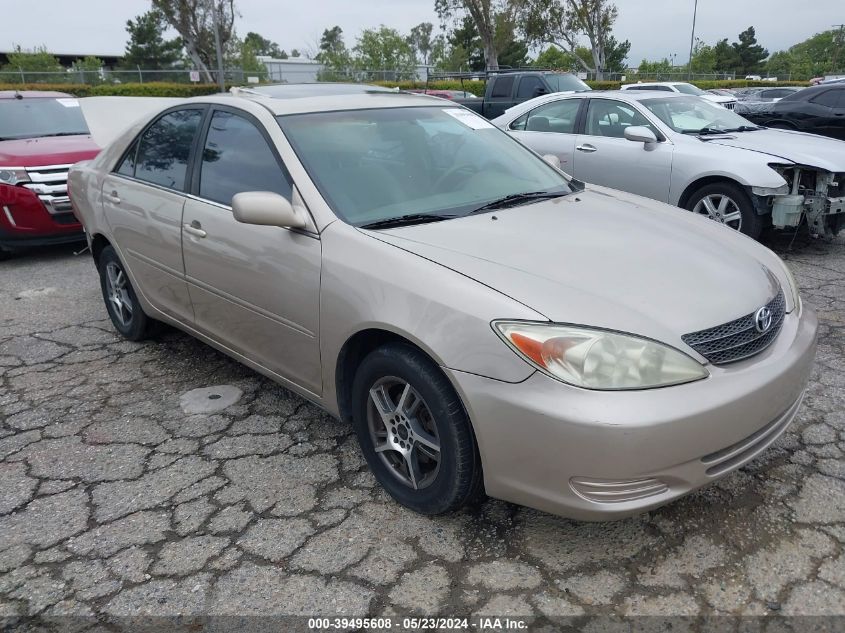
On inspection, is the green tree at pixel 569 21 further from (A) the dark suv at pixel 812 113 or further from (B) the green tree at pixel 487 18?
(A) the dark suv at pixel 812 113

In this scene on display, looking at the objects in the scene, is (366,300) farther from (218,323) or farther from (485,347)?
(218,323)

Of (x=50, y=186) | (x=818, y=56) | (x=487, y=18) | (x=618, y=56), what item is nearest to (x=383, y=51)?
(x=487, y=18)

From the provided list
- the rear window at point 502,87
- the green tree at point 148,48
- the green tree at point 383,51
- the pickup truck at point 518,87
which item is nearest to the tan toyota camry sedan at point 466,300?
the pickup truck at point 518,87

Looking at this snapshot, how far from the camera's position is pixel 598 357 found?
2178 millimetres

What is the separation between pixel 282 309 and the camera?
303cm

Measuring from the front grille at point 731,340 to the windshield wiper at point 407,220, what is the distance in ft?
3.78

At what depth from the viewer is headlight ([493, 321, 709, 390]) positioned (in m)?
2.17

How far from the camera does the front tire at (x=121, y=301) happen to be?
4449 millimetres

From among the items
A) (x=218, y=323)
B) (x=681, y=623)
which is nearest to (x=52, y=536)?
(x=218, y=323)

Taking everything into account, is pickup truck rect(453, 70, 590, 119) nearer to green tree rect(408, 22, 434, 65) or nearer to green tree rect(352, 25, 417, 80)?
green tree rect(352, 25, 417, 80)

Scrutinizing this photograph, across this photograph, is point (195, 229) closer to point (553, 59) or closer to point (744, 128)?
point (744, 128)

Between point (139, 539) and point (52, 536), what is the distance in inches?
14.1

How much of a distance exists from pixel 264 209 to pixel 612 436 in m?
1.61

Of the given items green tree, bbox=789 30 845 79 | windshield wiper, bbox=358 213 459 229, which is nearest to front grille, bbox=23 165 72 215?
windshield wiper, bbox=358 213 459 229
